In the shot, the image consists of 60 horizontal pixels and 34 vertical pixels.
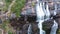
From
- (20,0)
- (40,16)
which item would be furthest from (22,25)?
(20,0)

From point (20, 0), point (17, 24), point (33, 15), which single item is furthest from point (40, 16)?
point (20, 0)

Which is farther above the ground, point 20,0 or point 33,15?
point 20,0

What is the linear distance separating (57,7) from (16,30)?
106 inches

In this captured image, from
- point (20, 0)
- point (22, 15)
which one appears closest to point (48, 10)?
point (22, 15)

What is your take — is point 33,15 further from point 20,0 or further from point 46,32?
point 20,0

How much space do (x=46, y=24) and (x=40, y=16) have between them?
62cm

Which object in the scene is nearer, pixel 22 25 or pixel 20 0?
pixel 20 0

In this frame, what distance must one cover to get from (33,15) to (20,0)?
2.81 m

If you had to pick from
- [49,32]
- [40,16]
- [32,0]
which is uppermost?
[32,0]

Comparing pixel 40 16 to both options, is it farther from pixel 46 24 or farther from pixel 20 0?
pixel 20 0

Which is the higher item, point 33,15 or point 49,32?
point 33,15

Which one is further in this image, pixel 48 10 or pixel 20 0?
pixel 48 10

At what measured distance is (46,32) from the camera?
43.9 ft

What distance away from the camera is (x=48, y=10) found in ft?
43.8
